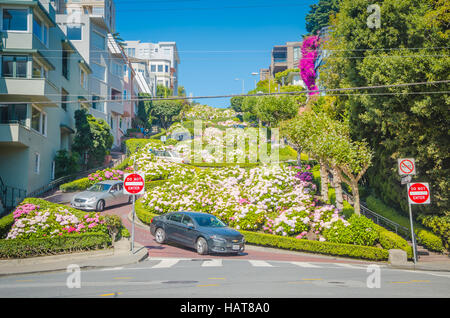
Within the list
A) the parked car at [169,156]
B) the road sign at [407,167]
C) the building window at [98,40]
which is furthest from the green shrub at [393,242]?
the building window at [98,40]

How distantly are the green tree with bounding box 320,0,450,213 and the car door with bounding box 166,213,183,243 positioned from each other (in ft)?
36.0

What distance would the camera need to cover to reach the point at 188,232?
16344mm

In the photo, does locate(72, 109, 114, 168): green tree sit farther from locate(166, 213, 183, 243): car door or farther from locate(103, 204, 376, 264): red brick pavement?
locate(166, 213, 183, 243): car door

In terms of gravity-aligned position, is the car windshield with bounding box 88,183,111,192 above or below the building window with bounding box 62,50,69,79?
below

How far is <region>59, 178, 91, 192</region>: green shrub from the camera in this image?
27.6m

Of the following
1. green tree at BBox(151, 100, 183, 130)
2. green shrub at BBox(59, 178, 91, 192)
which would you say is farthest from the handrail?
green tree at BBox(151, 100, 183, 130)

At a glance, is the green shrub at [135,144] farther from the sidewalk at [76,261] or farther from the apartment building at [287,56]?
the apartment building at [287,56]

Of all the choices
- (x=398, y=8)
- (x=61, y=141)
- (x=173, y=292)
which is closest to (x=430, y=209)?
(x=398, y=8)

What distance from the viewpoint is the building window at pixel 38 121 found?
1056 inches

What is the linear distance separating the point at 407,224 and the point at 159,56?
10603 centimetres

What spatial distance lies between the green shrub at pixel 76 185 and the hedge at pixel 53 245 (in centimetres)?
1380

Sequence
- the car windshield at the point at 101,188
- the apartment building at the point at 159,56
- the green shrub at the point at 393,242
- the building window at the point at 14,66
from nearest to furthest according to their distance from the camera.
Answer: the green shrub at the point at 393,242 → the car windshield at the point at 101,188 → the building window at the point at 14,66 → the apartment building at the point at 159,56

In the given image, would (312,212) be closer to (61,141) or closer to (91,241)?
(91,241)
